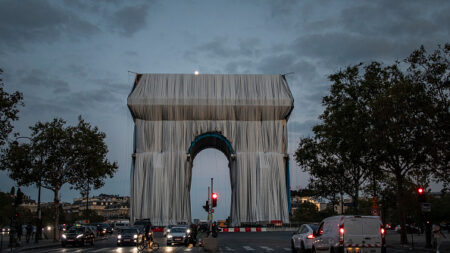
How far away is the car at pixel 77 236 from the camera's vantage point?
3531 cm

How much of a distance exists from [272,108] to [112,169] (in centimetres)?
2142

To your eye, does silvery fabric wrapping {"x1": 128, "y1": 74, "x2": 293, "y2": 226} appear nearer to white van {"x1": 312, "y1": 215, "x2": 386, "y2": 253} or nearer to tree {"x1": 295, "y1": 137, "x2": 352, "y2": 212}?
tree {"x1": 295, "y1": 137, "x2": 352, "y2": 212}

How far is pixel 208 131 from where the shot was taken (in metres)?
58.9

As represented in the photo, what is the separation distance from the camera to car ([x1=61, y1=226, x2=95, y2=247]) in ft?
116

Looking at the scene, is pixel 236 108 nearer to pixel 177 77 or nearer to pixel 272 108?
pixel 272 108

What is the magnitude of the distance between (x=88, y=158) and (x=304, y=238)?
84.5 feet

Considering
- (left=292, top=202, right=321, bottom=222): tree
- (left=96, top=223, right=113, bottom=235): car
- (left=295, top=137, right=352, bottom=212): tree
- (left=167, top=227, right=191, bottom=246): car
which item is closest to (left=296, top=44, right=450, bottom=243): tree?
(left=295, top=137, right=352, bottom=212): tree

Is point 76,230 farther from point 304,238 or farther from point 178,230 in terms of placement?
point 304,238

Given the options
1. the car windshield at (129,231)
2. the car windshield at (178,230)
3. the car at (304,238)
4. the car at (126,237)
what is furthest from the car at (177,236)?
the car at (304,238)

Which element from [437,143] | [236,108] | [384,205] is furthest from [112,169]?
[384,205]

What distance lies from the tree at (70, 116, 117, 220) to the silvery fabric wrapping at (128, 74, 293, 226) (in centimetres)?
1275

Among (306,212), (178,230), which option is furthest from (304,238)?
(306,212)

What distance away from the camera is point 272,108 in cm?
5778

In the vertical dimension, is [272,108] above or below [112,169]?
above
